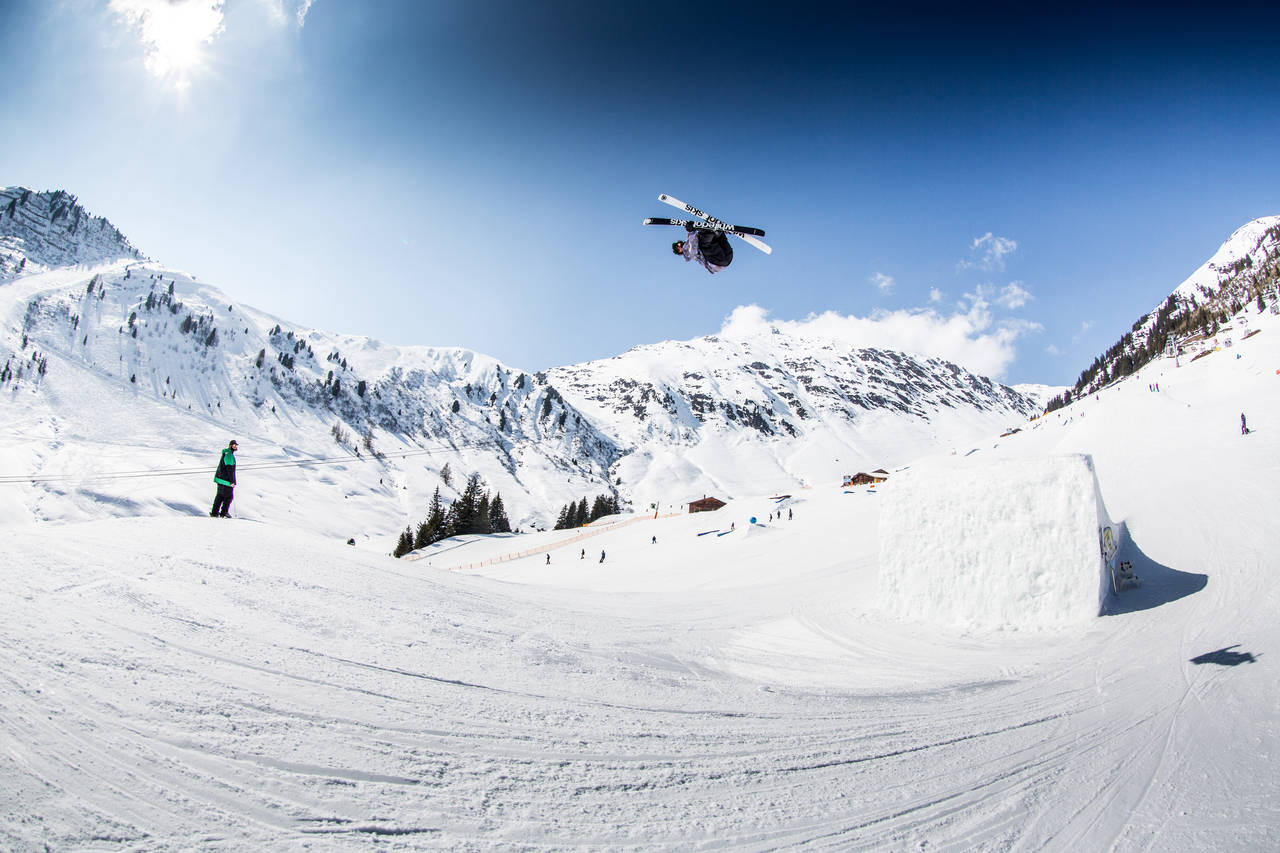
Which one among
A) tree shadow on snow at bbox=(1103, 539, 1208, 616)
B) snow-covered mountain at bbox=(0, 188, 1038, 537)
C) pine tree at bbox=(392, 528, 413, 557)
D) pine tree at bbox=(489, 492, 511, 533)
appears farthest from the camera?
snow-covered mountain at bbox=(0, 188, 1038, 537)

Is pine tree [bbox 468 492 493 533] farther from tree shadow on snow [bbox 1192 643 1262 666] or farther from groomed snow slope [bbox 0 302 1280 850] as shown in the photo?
tree shadow on snow [bbox 1192 643 1262 666]

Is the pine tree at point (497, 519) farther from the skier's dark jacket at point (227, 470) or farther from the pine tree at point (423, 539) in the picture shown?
the skier's dark jacket at point (227, 470)

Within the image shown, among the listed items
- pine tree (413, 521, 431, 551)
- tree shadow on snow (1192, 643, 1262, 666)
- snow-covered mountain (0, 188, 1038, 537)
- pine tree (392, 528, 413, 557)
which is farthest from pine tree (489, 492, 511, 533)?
tree shadow on snow (1192, 643, 1262, 666)

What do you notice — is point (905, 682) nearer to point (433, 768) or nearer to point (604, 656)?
point (604, 656)

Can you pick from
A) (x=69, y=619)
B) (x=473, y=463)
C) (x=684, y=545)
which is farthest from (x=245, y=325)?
(x=69, y=619)

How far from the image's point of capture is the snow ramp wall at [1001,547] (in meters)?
10.2

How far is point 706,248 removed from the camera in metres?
12.5

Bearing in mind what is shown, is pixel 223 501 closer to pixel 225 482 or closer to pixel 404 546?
pixel 225 482

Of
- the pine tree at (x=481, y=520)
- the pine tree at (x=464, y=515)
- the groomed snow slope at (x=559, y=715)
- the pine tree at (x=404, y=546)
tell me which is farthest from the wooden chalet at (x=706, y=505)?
the groomed snow slope at (x=559, y=715)

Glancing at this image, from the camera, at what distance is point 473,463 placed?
161 m

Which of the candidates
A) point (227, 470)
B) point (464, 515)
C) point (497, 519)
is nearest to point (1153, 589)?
point (227, 470)

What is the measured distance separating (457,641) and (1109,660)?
925 cm

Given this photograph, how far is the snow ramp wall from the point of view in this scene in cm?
1025

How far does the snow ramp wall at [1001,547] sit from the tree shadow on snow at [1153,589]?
377mm
